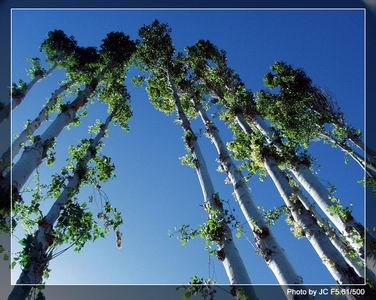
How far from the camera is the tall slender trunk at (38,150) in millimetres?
9891

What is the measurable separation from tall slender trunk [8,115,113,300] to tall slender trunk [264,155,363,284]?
5.83m

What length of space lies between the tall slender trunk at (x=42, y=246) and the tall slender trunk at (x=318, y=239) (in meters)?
5.83

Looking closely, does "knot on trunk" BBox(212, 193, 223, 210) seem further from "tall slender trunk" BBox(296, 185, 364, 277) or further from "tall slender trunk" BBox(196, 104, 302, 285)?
"tall slender trunk" BBox(296, 185, 364, 277)

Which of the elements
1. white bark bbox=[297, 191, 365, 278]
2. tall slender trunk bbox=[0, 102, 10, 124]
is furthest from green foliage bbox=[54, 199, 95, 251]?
white bark bbox=[297, 191, 365, 278]

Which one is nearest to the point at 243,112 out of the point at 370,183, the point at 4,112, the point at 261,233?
the point at 370,183

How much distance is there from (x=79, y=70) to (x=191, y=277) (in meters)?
12.4

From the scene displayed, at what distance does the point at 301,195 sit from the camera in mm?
12836

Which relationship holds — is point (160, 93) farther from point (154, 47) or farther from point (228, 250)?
point (228, 250)

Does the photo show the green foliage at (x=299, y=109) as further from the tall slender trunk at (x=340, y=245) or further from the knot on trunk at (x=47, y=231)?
the knot on trunk at (x=47, y=231)

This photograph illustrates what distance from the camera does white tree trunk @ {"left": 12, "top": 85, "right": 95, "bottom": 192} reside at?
9891mm

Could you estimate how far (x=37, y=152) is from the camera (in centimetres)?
1120

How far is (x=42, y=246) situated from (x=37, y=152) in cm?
289

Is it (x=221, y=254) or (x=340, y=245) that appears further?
(x=340, y=245)

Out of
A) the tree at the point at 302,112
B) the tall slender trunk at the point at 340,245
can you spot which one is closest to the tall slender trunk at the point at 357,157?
the tree at the point at 302,112
